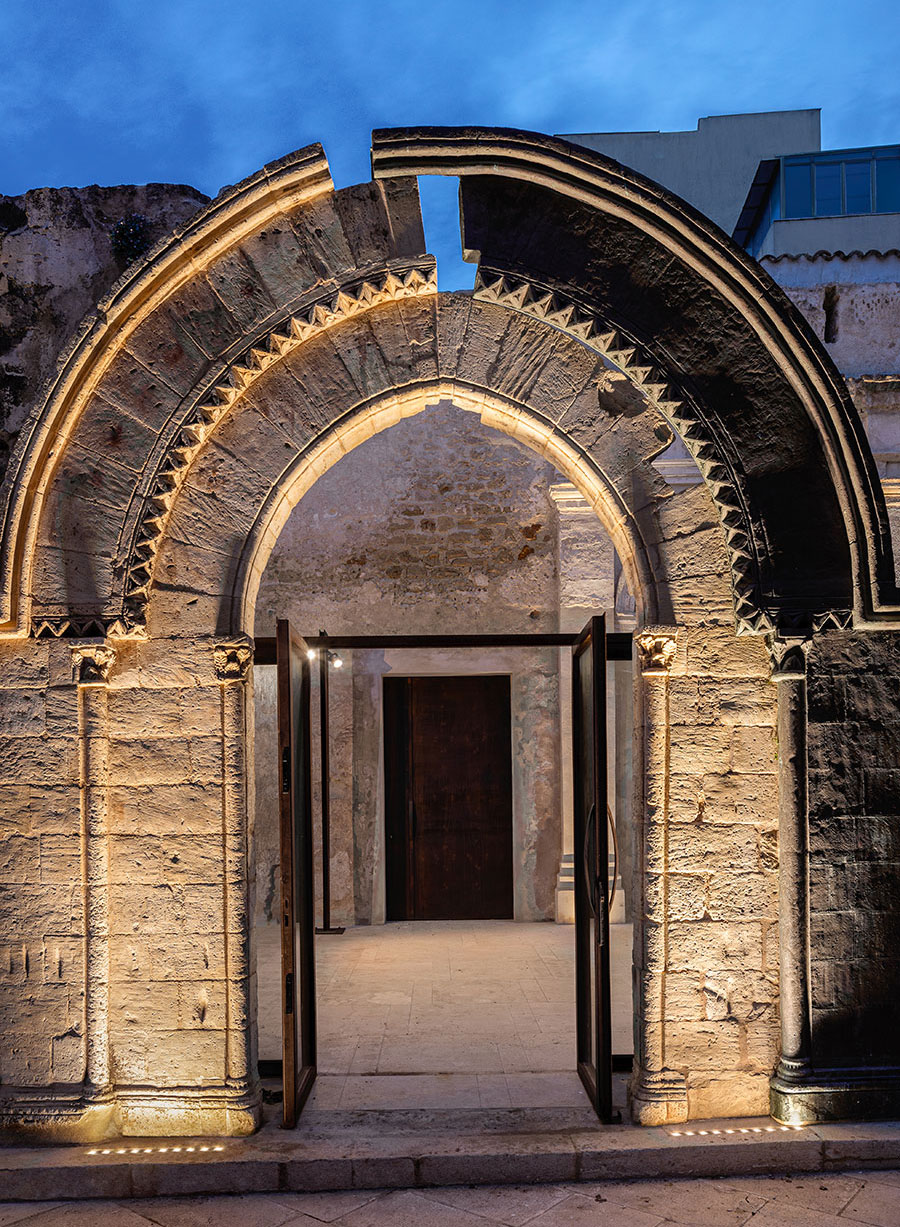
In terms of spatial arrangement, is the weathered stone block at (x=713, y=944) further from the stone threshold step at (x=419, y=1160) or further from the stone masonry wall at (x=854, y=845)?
the stone threshold step at (x=419, y=1160)

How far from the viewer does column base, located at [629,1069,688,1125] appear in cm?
396

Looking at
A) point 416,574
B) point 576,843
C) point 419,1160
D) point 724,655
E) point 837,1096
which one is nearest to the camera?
Result: point 419,1160

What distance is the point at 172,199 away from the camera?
466cm

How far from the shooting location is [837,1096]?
3922 mm

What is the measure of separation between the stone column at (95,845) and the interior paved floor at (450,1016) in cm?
101

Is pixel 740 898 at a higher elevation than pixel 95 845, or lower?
lower

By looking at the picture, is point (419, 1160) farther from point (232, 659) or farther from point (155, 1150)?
point (232, 659)

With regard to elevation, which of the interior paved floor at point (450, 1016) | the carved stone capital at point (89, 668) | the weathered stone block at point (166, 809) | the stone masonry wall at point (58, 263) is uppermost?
the stone masonry wall at point (58, 263)

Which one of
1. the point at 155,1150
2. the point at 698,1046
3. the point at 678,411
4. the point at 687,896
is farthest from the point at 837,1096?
the point at 678,411

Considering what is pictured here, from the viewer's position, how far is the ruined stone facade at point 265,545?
156 inches

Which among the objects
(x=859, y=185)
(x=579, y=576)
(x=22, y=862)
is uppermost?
(x=859, y=185)

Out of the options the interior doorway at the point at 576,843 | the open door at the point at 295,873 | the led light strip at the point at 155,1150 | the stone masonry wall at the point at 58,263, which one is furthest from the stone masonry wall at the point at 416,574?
the led light strip at the point at 155,1150

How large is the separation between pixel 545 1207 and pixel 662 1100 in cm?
73

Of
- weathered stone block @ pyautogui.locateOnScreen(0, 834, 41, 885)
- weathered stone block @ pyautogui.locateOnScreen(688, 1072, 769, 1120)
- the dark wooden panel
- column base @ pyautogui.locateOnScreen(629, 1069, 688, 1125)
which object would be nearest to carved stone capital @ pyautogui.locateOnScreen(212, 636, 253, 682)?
weathered stone block @ pyautogui.locateOnScreen(0, 834, 41, 885)
